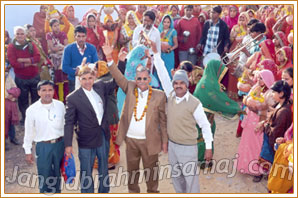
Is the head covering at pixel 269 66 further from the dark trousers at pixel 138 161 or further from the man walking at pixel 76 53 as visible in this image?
the man walking at pixel 76 53

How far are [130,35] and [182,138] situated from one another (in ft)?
17.3

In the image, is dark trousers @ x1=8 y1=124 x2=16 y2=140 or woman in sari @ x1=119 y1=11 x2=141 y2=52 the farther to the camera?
woman in sari @ x1=119 y1=11 x2=141 y2=52

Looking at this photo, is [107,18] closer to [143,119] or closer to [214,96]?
[214,96]

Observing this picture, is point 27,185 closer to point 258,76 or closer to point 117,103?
point 117,103

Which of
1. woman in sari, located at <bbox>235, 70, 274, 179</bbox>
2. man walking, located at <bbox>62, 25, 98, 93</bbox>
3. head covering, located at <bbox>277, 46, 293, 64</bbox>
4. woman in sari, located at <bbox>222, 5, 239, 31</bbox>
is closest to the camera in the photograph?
woman in sari, located at <bbox>235, 70, 274, 179</bbox>

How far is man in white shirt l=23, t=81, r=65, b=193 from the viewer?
4.07m

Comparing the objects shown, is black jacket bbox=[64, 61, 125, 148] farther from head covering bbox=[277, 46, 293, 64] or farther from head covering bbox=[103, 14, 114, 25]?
head covering bbox=[103, 14, 114, 25]

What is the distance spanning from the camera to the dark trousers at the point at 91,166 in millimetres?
4213

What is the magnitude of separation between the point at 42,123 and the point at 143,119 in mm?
1244

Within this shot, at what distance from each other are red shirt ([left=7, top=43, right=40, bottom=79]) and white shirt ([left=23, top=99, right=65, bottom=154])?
10.7 feet

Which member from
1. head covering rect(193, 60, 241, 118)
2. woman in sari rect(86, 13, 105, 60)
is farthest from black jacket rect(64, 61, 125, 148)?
woman in sari rect(86, 13, 105, 60)

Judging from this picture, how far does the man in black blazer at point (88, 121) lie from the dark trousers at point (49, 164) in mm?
173

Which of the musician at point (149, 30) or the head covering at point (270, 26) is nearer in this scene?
the musician at point (149, 30)

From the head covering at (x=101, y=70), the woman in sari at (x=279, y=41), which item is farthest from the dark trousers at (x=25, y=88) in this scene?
the woman in sari at (x=279, y=41)
